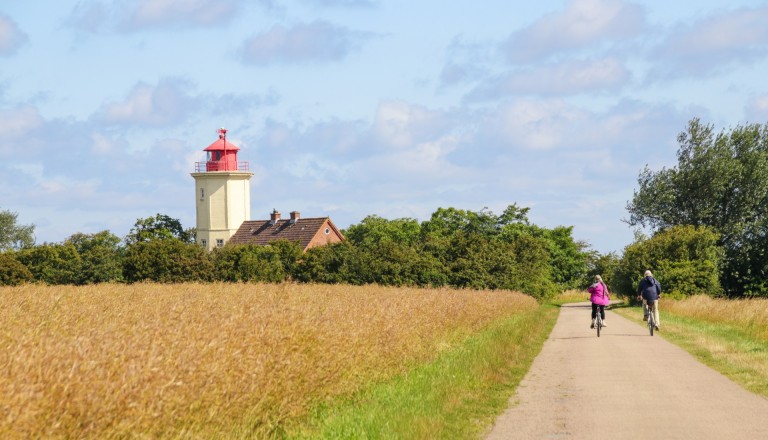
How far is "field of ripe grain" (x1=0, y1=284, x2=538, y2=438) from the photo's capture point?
6.79 metres

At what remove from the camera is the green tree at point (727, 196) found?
75.1 m

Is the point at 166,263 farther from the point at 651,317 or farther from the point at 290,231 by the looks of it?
the point at 651,317

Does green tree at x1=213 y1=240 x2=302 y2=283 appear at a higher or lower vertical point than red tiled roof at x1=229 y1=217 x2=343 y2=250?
lower

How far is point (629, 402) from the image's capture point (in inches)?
525

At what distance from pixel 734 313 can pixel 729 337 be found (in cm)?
769

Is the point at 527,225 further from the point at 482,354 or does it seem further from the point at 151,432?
the point at 151,432

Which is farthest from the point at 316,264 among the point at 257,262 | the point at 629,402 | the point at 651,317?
the point at 629,402

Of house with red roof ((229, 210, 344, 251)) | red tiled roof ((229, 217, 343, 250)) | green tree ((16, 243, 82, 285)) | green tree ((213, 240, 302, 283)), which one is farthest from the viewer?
red tiled roof ((229, 217, 343, 250))

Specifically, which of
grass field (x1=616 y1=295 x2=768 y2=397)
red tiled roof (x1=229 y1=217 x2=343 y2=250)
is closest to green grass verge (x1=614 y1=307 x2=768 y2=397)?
grass field (x1=616 y1=295 x2=768 y2=397)

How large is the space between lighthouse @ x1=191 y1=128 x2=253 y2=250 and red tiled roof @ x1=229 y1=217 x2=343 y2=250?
1.17m

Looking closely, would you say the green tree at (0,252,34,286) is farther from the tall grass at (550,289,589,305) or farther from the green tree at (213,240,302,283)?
the tall grass at (550,289,589,305)

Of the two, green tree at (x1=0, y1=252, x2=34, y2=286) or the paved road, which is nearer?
the paved road

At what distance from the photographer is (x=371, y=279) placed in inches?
2598

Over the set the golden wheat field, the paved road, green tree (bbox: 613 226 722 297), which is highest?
green tree (bbox: 613 226 722 297)
